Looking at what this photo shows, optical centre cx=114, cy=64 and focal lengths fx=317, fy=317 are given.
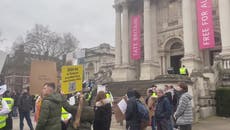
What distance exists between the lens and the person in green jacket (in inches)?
235

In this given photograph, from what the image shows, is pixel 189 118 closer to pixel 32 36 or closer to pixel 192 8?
pixel 192 8

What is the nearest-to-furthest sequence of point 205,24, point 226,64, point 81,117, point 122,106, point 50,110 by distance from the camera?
point 50,110 < point 81,117 < point 122,106 < point 226,64 < point 205,24

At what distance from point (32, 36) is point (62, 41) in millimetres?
6106

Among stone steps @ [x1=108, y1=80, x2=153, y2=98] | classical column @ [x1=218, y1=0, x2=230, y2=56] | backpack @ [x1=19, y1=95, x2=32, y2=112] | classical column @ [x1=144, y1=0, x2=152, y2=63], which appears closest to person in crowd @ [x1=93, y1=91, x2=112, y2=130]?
backpack @ [x1=19, y1=95, x2=32, y2=112]

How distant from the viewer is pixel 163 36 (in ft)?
109

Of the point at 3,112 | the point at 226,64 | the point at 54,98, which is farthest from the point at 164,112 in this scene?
the point at 226,64

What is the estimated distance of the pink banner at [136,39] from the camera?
33.2 metres

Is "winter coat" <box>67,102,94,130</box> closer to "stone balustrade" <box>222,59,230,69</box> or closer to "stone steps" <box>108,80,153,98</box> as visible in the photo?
"stone steps" <box>108,80,153,98</box>

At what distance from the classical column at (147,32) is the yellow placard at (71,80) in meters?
24.1

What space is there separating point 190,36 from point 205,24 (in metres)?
2.10

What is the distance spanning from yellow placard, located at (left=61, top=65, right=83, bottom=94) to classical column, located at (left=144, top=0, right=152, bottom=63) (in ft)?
79.1

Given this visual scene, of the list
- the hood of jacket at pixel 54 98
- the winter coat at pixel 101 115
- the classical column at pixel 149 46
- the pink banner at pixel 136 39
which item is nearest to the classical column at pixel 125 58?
the pink banner at pixel 136 39

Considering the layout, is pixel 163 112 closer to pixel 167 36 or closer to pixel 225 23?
pixel 225 23

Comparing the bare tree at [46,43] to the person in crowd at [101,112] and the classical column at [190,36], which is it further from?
the person in crowd at [101,112]
